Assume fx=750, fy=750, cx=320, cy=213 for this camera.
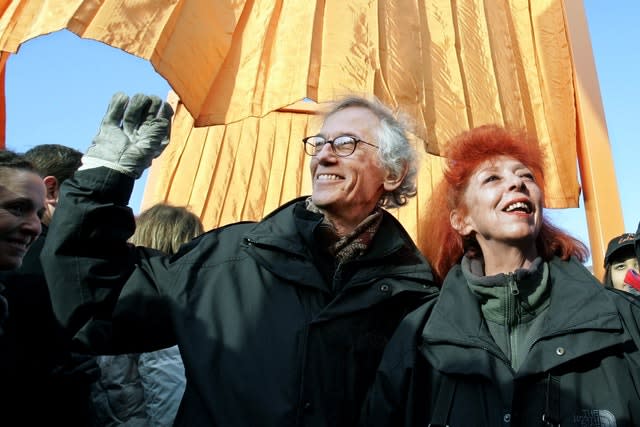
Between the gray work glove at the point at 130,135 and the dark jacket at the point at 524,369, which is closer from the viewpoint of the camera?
the dark jacket at the point at 524,369

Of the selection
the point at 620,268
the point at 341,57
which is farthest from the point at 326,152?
the point at 620,268

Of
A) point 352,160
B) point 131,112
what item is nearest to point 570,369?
point 352,160

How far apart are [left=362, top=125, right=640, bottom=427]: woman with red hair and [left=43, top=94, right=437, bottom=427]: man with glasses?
0.38ft

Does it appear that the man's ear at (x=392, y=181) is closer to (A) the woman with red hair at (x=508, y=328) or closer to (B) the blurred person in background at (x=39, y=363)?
(A) the woman with red hair at (x=508, y=328)

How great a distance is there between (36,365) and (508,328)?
121cm

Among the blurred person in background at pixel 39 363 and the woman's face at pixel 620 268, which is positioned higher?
the woman's face at pixel 620 268

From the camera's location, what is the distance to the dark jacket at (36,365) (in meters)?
1.87

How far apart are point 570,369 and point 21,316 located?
1386mm

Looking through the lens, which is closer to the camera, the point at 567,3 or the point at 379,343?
the point at 379,343

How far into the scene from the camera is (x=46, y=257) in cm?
189

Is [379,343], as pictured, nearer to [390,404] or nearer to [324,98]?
[390,404]

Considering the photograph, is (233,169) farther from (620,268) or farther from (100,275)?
(100,275)

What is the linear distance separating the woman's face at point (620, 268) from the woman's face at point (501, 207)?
3.54ft

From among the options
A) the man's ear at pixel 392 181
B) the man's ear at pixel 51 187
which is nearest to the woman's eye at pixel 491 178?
the man's ear at pixel 392 181
